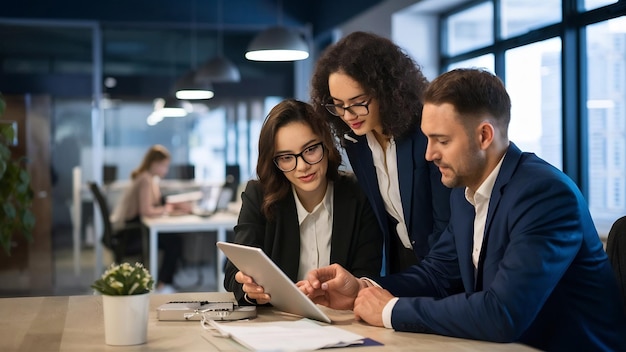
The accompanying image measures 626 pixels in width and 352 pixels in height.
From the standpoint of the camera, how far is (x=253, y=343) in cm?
202

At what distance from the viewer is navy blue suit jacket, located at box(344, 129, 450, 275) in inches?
116

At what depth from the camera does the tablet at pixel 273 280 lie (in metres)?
2.21

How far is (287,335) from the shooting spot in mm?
2107

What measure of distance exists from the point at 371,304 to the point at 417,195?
739 millimetres

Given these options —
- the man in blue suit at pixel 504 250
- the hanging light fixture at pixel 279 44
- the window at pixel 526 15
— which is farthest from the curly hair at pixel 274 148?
the hanging light fixture at pixel 279 44

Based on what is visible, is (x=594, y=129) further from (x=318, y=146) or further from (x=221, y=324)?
(x=221, y=324)

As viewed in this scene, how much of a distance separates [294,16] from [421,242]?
8103 millimetres

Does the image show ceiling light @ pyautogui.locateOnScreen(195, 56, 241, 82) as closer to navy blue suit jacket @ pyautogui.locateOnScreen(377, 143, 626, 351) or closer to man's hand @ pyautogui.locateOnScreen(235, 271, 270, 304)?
man's hand @ pyautogui.locateOnScreen(235, 271, 270, 304)

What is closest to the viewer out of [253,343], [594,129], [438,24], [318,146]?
[253,343]

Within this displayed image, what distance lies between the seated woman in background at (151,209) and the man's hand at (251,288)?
6113 millimetres

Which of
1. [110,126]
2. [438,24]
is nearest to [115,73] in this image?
[110,126]

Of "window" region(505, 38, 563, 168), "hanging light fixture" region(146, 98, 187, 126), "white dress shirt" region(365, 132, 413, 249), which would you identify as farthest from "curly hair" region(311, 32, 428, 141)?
"hanging light fixture" region(146, 98, 187, 126)

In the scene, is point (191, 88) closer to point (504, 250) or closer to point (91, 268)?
point (91, 268)

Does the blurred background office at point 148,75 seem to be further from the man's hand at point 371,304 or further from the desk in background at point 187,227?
the man's hand at point 371,304
